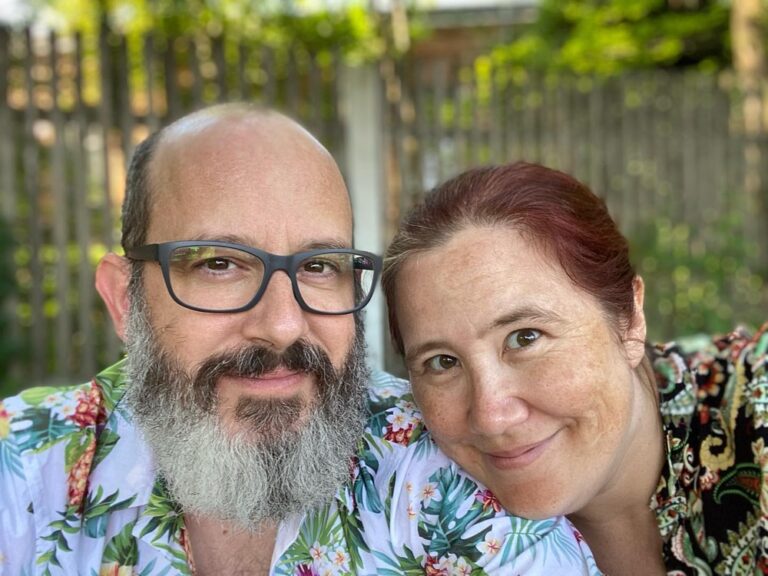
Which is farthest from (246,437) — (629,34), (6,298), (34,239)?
(629,34)

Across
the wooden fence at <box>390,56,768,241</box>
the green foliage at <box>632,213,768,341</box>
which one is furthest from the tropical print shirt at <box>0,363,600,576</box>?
the green foliage at <box>632,213,768,341</box>

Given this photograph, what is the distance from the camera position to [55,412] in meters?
2.19

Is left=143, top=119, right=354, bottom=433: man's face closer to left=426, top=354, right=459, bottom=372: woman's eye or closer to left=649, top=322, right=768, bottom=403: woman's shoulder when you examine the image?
left=426, top=354, right=459, bottom=372: woman's eye

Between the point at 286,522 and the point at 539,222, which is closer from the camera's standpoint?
the point at 539,222

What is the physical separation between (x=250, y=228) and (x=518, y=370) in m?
0.75

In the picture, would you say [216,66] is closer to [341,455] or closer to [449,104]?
[449,104]

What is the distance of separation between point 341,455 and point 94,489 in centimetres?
66

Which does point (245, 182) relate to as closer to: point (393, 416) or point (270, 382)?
point (270, 382)

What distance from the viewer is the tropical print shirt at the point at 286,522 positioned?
1848 mm

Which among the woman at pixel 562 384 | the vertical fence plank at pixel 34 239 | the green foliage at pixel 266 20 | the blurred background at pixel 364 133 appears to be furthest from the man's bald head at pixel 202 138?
the green foliage at pixel 266 20

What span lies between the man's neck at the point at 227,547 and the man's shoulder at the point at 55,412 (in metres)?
0.40

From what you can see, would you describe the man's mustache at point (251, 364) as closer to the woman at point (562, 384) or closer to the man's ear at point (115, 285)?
the woman at point (562, 384)

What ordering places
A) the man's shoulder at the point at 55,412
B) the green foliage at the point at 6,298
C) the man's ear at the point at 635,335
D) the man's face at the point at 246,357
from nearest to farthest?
1. the man's face at the point at 246,357
2. the man's ear at the point at 635,335
3. the man's shoulder at the point at 55,412
4. the green foliage at the point at 6,298

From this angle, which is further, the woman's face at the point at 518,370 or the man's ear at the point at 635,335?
the man's ear at the point at 635,335
